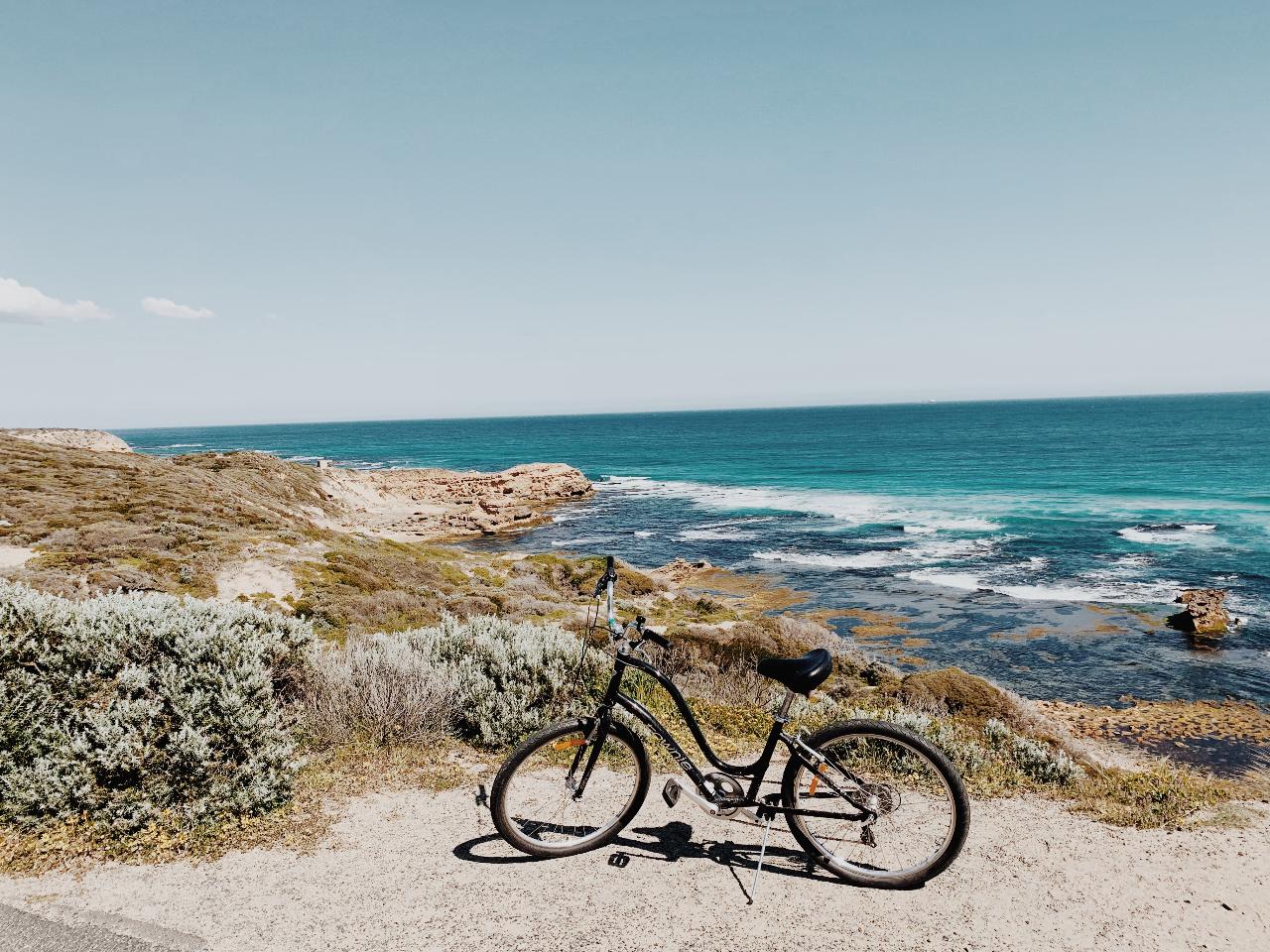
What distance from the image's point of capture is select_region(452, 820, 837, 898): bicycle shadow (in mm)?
4855

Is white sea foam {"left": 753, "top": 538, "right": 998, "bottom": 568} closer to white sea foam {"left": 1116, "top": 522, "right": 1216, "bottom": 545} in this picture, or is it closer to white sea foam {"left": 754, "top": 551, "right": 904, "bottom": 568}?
white sea foam {"left": 754, "top": 551, "right": 904, "bottom": 568}

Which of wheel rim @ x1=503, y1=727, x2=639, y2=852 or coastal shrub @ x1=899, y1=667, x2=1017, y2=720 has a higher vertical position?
wheel rim @ x1=503, y1=727, x2=639, y2=852

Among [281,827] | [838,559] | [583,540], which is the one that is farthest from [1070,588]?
[281,827]

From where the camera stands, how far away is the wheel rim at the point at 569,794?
5.00 m

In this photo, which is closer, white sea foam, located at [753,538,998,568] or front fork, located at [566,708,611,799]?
front fork, located at [566,708,611,799]

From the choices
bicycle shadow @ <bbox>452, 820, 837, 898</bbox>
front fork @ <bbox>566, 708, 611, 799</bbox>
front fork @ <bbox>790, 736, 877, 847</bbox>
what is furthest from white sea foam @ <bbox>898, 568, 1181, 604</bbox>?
front fork @ <bbox>566, 708, 611, 799</bbox>

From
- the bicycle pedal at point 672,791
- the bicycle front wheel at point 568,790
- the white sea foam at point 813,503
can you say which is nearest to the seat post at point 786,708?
the bicycle pedal at point 672,791

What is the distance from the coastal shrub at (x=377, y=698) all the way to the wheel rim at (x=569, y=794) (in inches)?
88.3

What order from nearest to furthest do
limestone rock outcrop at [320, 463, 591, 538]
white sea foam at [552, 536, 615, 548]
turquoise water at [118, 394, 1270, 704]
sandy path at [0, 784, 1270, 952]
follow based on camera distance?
sandy path at [0, 784, 1270, 952]
turquoise water at [118, 394, 1270, 704]
white sea foam at [552, 536, 615, 548]
limestone rock outcrop at [320, 463, 591, 538]

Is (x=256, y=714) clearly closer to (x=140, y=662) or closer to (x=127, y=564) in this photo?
(x=140, y=662)

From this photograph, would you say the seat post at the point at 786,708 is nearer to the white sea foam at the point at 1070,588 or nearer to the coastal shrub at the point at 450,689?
the coastal shrub at the point at 450,689

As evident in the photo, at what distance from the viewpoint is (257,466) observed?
53156mm

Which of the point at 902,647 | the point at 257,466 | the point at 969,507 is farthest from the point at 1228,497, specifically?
the point at 257,466

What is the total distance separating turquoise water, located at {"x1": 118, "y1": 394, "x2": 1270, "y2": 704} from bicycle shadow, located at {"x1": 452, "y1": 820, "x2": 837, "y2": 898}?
56.9 ft
